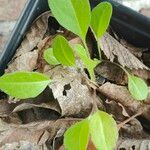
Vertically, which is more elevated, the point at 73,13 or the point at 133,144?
the point at 73,13

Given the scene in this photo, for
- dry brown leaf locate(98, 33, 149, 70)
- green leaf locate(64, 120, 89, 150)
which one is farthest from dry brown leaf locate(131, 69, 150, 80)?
green leaf locate(64, 120, 89, 150)

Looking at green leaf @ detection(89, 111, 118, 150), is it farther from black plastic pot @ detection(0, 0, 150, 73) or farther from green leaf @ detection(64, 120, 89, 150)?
black plastic pot @ detection(0, 0, 150, 73)

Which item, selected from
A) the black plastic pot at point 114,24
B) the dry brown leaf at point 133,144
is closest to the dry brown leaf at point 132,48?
the black plastic pot at point 114,24

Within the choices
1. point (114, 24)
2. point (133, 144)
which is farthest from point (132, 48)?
point (133, 144)

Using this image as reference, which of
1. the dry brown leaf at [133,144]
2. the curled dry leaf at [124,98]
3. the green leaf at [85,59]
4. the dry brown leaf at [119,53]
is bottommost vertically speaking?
the dry brown leaf at [133,144]

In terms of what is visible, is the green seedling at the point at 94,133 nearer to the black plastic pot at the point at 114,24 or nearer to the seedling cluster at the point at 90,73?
the seedling cluster at the point at 90,73

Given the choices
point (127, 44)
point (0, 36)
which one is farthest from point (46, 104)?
point (0, 36)

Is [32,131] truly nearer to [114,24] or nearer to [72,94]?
[72,94]

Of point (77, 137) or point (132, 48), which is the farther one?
point (132, 48)
